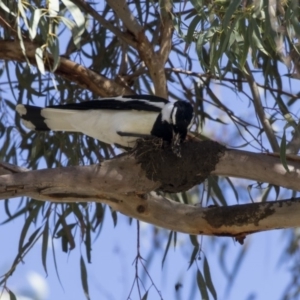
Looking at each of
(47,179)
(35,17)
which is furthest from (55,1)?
(47,179)

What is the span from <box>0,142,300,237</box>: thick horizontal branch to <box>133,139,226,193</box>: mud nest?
11mm

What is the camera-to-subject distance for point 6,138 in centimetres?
360

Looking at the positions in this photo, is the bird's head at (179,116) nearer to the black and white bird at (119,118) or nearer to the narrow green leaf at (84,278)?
the black and white bird at (119,118)

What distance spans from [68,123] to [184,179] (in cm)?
53

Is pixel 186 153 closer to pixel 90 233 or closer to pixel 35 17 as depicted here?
pixel 35 17

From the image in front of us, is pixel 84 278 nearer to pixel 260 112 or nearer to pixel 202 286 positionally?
pixel 202 286

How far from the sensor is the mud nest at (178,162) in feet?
8.62

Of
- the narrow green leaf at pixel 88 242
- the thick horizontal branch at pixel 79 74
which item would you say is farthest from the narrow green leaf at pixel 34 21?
the narrow green leaf at pixel 88 242

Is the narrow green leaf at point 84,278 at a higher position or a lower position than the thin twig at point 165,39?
lower

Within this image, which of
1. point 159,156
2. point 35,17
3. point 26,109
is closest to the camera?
point 35,17

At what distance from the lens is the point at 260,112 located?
3.09 m

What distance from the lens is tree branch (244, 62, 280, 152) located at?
2.98 meters

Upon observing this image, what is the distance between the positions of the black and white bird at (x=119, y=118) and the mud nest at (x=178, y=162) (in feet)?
0.60

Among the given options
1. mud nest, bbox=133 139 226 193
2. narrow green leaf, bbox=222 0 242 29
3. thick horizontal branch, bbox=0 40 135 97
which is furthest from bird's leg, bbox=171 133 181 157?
narrow green leaf, bbox=222 0 242 29
